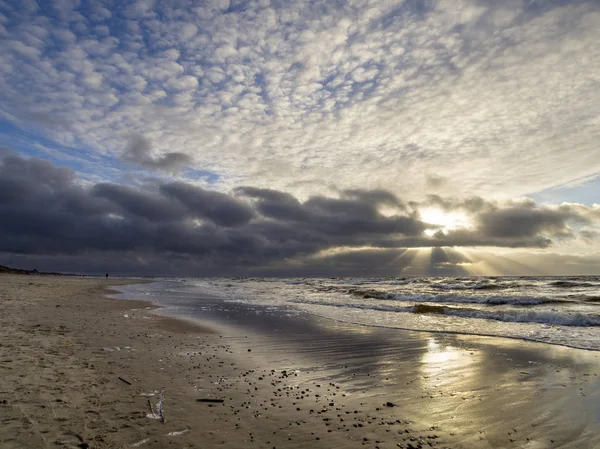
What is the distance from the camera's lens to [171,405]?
6.77m

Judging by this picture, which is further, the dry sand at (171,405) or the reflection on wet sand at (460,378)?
the reflection on wet sand at (460,378)

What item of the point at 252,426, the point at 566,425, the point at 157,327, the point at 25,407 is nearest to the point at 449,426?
the point at 566,425

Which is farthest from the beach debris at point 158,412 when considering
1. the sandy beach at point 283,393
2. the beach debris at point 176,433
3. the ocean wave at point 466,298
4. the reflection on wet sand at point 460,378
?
the ocean wave at point 466,298

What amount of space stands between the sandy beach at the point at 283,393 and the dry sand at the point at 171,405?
0.11 ft

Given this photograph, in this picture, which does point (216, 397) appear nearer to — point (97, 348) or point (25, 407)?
point (25, 407)

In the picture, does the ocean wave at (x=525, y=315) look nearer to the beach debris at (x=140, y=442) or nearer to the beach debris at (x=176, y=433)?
the beach debris at (x=176, y=433)

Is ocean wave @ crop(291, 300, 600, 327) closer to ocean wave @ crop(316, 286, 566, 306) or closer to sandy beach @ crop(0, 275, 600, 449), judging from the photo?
ocean wave @ crop(316, 286, 566, 306)

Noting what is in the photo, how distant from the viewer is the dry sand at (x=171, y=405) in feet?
17.9

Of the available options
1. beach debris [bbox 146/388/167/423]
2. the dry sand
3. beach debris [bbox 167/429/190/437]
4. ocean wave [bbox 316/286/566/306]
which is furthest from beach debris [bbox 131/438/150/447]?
ocean wave [bbox 316/286/566/306]

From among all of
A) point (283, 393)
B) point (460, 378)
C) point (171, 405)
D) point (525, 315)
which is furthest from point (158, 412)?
point (525, 315)

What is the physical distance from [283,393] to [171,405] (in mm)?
2358

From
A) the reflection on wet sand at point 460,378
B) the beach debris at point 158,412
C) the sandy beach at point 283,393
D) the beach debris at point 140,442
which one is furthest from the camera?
the reflection on wet sand at point 460,378

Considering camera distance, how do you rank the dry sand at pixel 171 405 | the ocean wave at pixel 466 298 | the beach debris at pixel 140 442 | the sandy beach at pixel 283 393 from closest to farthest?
the beach debris at pixel 140 442 < the dry sand at pixel 171 405 < the sandy beach at pixel 283 393 < the ocean wave at pixel 466 298

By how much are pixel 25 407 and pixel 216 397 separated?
330 cm
